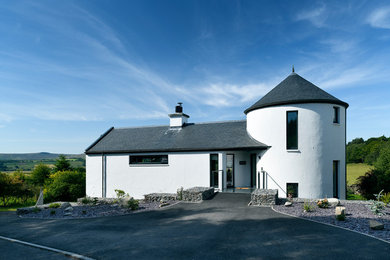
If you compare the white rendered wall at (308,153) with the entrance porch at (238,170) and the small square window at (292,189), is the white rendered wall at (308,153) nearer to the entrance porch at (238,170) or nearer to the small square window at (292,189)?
the small square window at (292,189)

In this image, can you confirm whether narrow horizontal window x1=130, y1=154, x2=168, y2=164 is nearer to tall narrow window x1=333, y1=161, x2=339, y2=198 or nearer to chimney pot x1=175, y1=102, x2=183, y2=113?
chimney pot x1=175, y1=102, x2=183, y2=113

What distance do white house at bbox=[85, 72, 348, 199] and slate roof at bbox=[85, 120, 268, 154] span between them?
75mm

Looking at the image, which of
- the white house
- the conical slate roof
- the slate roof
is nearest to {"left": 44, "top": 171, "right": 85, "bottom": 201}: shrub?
the white house

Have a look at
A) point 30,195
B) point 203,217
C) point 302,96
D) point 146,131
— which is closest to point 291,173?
point 302,96

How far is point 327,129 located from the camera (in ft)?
51.4

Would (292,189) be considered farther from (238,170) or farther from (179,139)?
(179,139)

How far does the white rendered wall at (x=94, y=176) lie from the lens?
70.5ft

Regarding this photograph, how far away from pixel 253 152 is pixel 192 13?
1099 cm

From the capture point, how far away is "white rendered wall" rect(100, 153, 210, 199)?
18344mm

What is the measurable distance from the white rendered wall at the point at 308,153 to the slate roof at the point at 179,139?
1.53 meters

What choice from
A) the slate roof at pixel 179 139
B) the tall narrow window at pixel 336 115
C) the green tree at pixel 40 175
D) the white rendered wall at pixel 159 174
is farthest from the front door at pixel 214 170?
the green tree at pixel 40 175

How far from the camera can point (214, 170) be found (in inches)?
708

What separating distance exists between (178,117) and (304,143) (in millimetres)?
11707

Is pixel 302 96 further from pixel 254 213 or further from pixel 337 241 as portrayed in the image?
pixel 337 241
